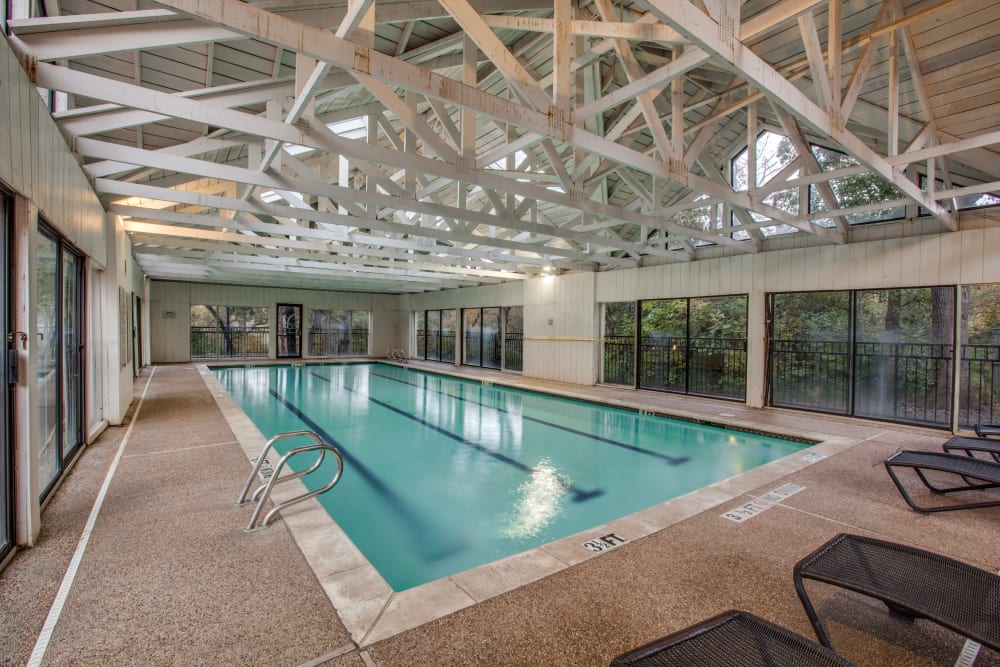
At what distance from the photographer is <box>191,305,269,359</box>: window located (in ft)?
46.2

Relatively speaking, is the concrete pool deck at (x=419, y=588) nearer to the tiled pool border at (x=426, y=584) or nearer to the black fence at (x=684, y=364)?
the tiled pool border at (x=426, y=584)

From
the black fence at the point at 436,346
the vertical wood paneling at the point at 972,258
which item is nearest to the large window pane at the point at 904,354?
the vertical wood paneling at the point at 972,258

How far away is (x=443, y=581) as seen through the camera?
203 centimetres

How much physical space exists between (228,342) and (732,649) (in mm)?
16377

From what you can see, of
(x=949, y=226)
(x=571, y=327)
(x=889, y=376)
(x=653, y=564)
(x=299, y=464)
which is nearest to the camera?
(x=653, y=564)

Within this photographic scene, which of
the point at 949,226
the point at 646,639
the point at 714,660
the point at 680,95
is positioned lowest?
the point at 646,639

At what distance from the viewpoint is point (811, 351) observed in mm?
6484

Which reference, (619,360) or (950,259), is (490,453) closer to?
(619,360)

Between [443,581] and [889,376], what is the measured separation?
6.68 meters

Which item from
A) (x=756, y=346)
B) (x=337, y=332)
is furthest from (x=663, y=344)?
(x=337, y=332)

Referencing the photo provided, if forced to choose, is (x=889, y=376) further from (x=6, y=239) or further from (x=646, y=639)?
(x=6, y=239)

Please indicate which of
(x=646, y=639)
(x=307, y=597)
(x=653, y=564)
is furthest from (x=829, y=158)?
(x=307, y=597)

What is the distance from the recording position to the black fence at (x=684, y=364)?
24.5ft

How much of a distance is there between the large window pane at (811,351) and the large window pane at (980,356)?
1.12 m
